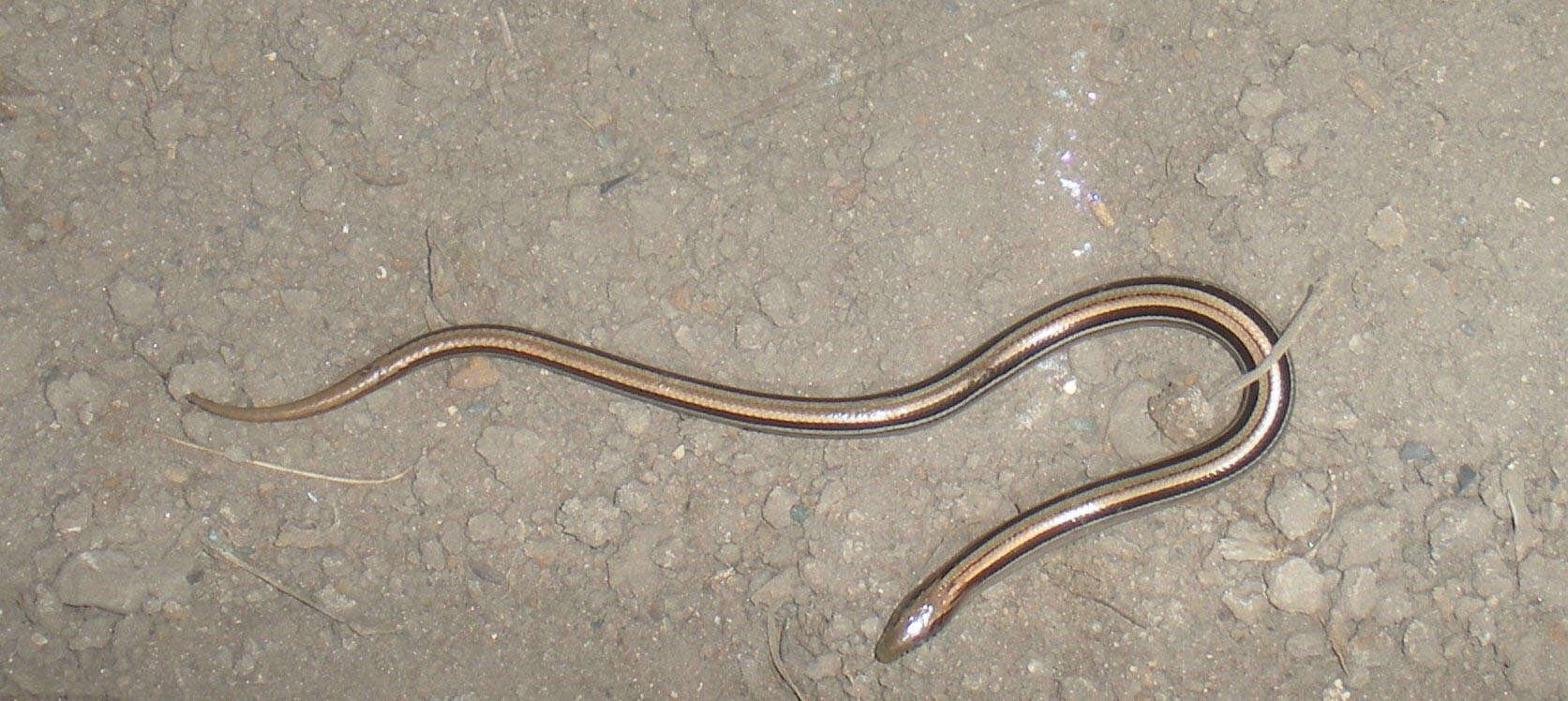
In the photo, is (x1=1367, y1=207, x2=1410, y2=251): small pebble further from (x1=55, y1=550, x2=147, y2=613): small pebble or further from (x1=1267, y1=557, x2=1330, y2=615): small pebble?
(x1=55, y1=550, x2=147, y2=613): small pebble

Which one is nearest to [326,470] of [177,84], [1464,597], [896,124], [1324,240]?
[177,84]

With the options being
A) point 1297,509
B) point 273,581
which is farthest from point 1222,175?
point 273,581

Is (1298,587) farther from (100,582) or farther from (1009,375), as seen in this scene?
(100,582)

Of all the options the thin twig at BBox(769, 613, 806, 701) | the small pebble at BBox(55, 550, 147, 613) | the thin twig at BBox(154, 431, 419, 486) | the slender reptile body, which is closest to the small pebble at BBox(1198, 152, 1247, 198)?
the slender reptile body

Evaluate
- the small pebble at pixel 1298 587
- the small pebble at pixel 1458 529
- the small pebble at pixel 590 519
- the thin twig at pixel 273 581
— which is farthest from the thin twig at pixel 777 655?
the small pebble at pixel 1458 529

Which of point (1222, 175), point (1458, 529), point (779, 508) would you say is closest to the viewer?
point (1458, 529)
